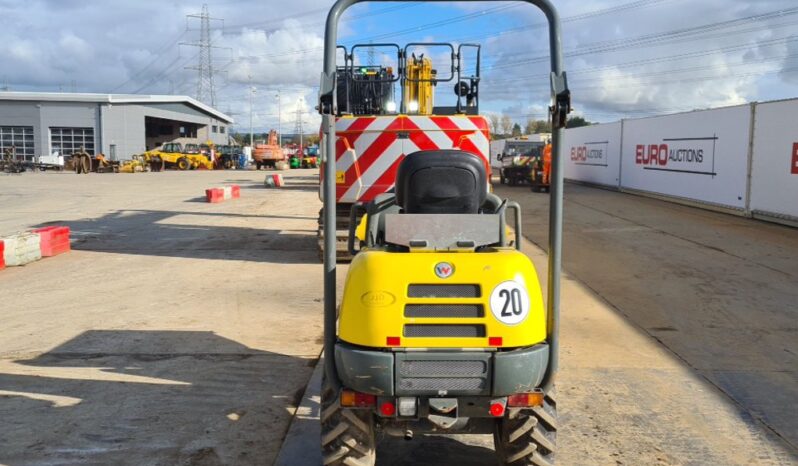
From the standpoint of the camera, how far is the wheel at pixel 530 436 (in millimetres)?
3480

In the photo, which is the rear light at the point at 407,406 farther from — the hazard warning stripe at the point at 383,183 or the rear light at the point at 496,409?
the hazard warning stripe at the point at 383,183

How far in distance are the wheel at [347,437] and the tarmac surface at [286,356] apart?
728mm

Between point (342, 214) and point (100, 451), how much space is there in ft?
20.9

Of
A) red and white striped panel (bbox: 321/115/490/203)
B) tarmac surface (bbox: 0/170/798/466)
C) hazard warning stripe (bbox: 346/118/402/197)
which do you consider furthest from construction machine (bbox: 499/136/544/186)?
hazard warning stripe (bbox: 346/118/402/197)

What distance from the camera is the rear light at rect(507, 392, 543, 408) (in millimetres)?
3305

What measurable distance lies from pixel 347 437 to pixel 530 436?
35.8 inches

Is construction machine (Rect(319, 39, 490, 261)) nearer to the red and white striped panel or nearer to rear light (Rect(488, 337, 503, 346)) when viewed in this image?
the red and white striped panel

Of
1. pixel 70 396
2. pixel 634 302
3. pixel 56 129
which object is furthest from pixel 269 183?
pixel 56 129

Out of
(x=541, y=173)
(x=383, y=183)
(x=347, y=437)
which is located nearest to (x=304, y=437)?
(x=347, y=437)

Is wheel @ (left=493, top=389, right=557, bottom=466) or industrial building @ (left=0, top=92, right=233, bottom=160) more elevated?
industrial building @ (left=0, top=92, right=233, bottom=160)

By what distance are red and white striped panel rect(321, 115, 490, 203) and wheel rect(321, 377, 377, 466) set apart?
20.6 feet

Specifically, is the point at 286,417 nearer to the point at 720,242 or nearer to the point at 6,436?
the point at 6,436

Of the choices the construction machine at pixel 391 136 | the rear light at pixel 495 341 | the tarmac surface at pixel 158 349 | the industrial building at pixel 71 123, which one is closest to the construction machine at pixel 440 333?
the rear light at pixel 495 341

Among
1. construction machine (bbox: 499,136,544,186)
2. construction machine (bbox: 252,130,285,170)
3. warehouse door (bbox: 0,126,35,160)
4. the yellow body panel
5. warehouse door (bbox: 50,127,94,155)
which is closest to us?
the yellow body panel
